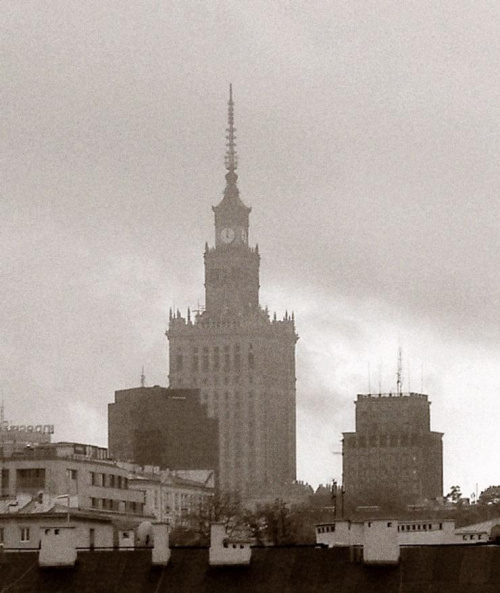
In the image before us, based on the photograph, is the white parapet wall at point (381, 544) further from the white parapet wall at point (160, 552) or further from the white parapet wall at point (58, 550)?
the white parapet wall at point (58, 550)

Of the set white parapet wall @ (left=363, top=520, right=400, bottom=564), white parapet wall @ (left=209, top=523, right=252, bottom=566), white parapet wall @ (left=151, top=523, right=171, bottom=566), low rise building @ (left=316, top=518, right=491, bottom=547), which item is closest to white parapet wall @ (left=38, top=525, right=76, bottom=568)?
white parapet wall @ (left=151, top=523, right=171, bottom=566)

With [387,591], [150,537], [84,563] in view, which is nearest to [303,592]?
[387,591]

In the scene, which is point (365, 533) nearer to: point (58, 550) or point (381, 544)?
point (381, 544)

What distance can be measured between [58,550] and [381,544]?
18.6 meters

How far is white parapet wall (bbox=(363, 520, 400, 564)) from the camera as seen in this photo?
474 feet

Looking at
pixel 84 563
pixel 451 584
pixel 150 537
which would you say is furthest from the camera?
pixel 150 537

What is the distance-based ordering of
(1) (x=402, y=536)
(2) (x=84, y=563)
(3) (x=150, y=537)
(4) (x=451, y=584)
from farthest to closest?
(1) (x=402, y=536)
(3) (x=150, y=537)
(2) (x=84, y=563)
(4) (x=451, y=584)

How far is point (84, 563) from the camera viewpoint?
506ft

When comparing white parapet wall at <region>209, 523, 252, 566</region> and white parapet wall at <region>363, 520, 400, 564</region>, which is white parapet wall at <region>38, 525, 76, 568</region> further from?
white parapet wall at <region>363, 520, 400, 564</region>

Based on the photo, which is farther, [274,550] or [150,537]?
[150,537]

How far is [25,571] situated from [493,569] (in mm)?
26589

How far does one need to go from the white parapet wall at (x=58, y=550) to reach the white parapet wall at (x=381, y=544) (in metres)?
17.0

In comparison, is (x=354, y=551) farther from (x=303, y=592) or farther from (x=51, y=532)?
(x=51, y=532)

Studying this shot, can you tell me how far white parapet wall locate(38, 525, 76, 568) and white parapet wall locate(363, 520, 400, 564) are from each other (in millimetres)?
17027
